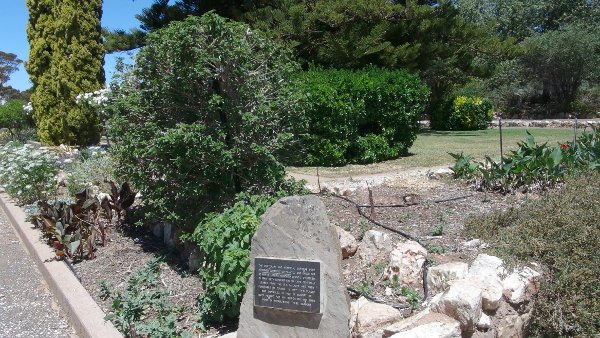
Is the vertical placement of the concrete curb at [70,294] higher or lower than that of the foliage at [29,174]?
lower

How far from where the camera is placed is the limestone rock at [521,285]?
3.98 metres

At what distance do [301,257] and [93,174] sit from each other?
287 inches

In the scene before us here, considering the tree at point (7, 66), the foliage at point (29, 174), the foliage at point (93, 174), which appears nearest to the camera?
the foliage at point (29, 174)

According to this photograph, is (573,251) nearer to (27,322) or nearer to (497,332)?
(497,332)

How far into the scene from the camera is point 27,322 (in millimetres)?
5227

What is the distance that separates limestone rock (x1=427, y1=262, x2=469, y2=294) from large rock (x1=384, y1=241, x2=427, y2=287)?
0.18m

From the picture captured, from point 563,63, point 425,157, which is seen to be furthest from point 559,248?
point 563,63

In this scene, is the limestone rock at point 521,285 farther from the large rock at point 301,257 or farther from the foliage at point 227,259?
the foliage at point 227,259

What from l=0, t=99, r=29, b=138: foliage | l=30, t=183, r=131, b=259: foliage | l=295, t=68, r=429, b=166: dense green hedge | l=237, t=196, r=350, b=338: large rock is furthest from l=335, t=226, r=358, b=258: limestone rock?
l=0, t=99, r=29, b=138: foliage

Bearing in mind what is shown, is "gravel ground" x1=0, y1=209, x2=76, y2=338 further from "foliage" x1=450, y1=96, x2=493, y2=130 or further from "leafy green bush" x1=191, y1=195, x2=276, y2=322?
"foliage" x1=450, y1=96, x2=493, y2=130

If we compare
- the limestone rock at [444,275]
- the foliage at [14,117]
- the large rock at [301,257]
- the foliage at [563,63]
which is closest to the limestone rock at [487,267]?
the limestone rock at [444,275]

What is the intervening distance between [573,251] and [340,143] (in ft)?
25.3

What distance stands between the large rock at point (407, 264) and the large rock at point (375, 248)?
7.3 inches

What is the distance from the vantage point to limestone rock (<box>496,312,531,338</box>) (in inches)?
152
